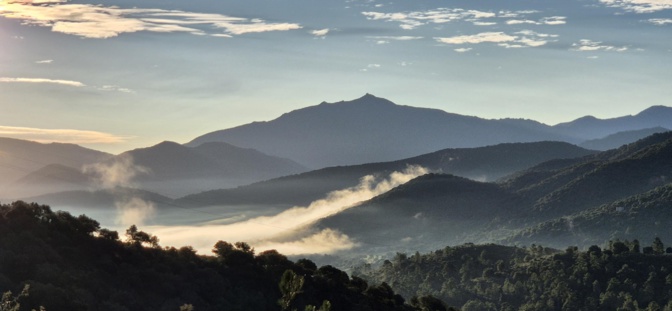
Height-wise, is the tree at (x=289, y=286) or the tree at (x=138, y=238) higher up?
the tree at (x=289, y=286)

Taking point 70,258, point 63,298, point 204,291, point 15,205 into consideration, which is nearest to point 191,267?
point 204,291

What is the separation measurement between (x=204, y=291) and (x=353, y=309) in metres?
26.6

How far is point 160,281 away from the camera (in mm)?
118875

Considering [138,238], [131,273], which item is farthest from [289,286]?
[138,238]

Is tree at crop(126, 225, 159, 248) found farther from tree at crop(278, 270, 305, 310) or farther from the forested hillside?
tree at crop(278, 270, 305, 310)

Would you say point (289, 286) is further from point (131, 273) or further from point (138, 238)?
point (138, 238)

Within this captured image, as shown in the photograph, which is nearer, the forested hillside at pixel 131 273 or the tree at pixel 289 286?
the tree at pixel 289 286

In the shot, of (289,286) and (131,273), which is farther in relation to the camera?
(131,273)

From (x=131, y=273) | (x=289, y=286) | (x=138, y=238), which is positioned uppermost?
(x=289, y=286)

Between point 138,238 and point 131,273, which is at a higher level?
point 138,238

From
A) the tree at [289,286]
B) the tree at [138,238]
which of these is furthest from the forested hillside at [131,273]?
the tree at [289,286]

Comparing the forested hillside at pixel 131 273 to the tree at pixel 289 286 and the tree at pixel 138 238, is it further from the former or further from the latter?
the tree at pixel 289 286

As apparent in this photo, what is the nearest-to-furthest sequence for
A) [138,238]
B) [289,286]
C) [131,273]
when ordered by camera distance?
1. [289,286]
2. [131,273]
3. [138,238]

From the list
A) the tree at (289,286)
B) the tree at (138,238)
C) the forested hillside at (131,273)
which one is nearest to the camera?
the tree at (289,286)
